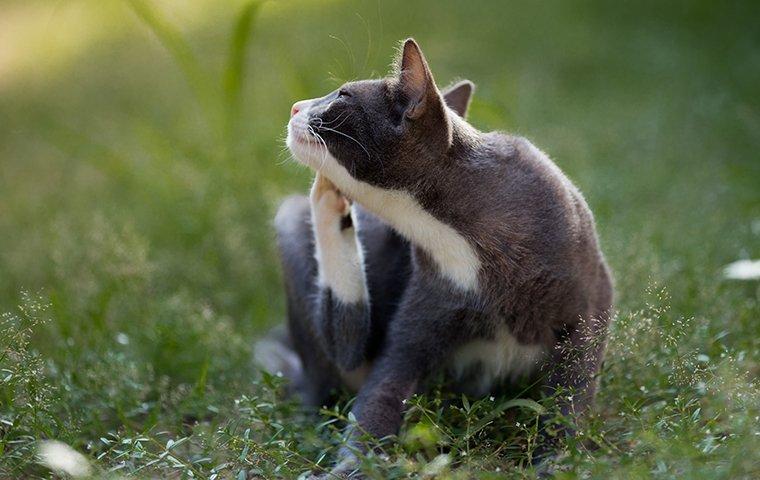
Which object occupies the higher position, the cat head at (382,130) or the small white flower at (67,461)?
the cat head at (382,130)

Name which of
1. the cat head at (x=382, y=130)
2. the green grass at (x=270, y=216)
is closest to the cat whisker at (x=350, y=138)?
the cat head at (x=382, y=130)

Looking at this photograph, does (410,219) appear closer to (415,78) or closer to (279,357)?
(415,78)

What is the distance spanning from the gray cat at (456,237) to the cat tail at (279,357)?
2.90 ft

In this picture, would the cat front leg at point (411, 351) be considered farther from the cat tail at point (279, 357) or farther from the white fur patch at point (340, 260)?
the cat tail at point (279, 357)

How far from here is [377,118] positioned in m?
3.18

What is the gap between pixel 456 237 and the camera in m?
3.15

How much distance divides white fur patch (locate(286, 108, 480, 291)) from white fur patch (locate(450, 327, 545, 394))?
24cm

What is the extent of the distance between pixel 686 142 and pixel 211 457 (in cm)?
424

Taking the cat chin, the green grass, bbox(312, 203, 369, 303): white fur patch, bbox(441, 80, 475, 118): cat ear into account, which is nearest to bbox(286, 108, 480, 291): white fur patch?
the cat chin

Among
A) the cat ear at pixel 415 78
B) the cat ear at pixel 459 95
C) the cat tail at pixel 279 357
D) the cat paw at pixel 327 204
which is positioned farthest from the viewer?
the cat tail at pixel 279 357

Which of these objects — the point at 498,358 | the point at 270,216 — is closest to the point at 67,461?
the point at 498,358

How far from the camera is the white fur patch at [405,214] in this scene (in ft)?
10.4

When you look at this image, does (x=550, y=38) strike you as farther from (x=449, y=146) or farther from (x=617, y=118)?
(x=449, y=146)

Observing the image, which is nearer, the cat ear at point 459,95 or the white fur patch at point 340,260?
the white fur patch at point 340,260
